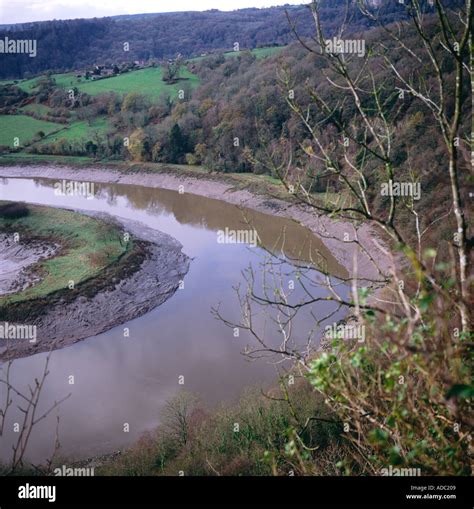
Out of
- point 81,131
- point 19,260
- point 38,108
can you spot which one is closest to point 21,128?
point 38,108

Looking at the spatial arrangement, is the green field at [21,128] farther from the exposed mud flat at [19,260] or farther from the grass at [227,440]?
the grass at [227,440]

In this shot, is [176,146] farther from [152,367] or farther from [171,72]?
[152,367]

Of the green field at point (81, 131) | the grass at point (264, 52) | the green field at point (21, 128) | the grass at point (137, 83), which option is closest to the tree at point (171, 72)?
the grass at point (137, 83)

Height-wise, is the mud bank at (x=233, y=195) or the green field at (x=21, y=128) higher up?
the green field at (x=21, y=128)

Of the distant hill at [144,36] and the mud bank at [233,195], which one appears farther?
the distant hill at [144,36]

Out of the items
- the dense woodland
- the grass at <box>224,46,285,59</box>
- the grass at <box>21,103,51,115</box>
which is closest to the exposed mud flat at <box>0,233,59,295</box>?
the dense woodland
